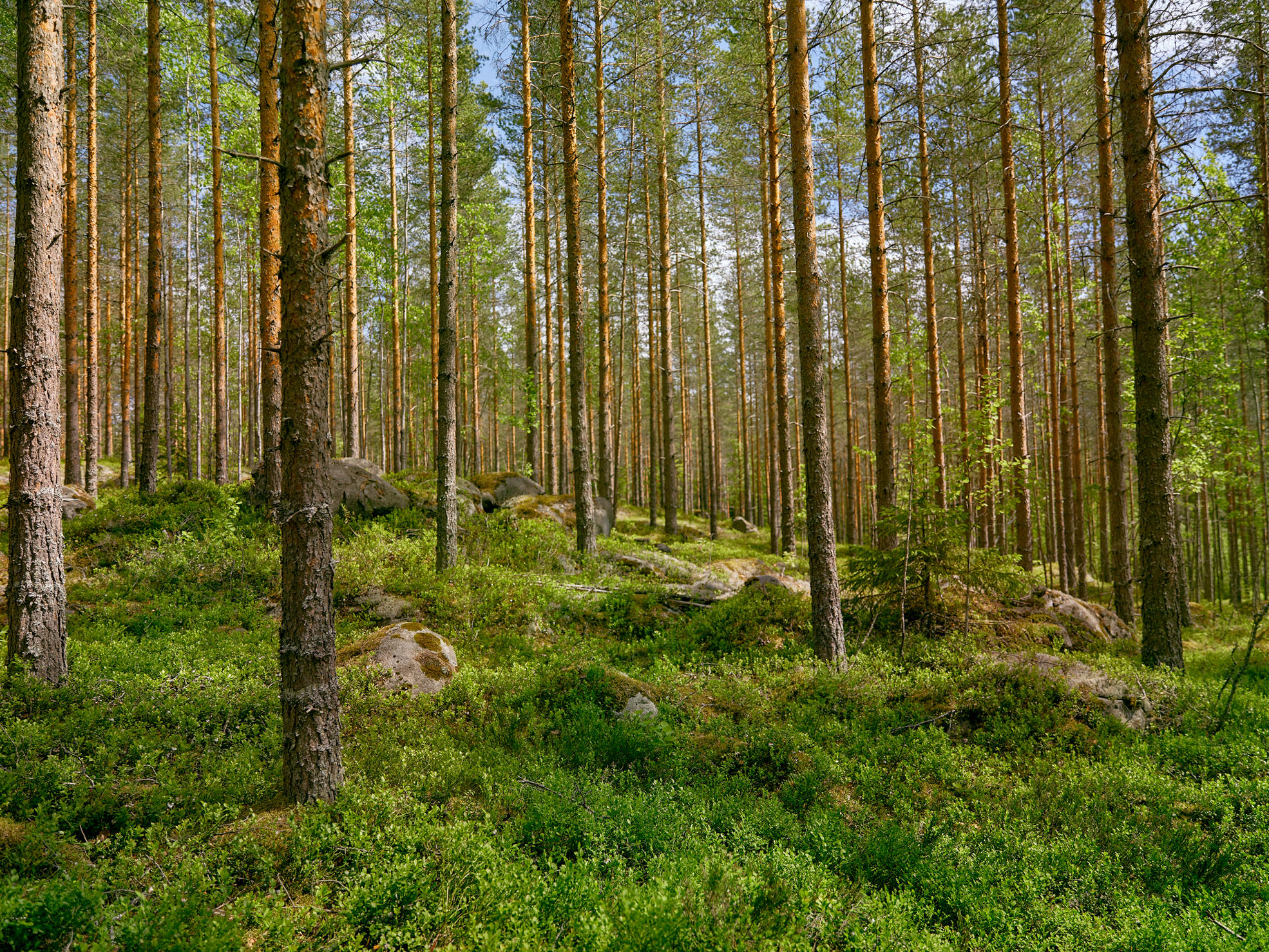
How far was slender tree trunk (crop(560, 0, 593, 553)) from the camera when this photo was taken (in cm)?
1198

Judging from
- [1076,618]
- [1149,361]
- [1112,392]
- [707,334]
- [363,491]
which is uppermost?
[707,334]

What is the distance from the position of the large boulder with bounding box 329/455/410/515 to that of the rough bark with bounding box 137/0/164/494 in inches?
156

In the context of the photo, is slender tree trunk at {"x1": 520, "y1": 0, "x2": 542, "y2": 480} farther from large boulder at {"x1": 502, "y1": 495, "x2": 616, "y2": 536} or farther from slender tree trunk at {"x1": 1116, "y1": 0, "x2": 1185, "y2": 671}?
slender tree trunk at {"x1": 1116, "y1": 0, "x2": 1185, "y2": 671}

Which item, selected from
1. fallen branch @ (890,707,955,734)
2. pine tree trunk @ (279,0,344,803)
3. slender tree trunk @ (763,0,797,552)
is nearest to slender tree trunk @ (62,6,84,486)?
pine tree trunk @ (279,0,344,803)

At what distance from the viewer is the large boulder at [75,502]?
11.6 meters

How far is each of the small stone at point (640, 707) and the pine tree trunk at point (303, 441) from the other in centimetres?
282

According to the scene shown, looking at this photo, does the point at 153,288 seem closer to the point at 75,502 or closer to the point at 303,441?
the point at 75,502

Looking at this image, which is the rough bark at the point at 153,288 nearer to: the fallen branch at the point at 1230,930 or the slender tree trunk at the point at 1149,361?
the fallen branch at the point at 1230,930

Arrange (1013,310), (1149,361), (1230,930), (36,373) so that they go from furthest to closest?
1. (1013,310)
2. (1149,361)
3. (36,373)
4. (1230,930)

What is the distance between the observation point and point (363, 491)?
12867mm

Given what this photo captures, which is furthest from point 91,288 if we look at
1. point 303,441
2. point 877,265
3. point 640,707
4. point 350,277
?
point 877,265

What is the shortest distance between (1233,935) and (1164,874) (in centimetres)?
81

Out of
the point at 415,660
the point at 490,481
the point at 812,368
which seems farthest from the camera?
the point at 490,481

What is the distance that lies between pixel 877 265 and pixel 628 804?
10.1 metres
